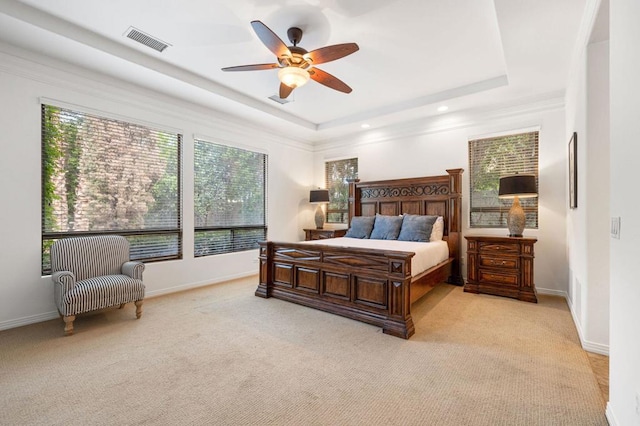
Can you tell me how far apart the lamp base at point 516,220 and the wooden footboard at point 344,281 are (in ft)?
7.16

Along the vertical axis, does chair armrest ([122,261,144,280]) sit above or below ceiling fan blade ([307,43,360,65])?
below

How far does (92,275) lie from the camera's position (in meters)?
3.36

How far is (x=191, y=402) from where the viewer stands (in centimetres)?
185

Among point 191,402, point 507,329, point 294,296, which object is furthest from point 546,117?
point 191,402

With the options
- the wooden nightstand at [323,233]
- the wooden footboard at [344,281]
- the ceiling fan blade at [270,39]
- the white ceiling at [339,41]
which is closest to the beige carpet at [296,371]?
the wooden footboard at [344,281]

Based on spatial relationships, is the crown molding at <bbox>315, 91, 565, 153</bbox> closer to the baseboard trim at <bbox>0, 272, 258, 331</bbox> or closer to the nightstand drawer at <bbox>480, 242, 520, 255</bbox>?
the nightstand drawer at <bbox>480, 242, 520, 255</bbox>

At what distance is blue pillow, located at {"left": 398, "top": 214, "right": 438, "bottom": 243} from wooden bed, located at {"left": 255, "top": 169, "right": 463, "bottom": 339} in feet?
1.54

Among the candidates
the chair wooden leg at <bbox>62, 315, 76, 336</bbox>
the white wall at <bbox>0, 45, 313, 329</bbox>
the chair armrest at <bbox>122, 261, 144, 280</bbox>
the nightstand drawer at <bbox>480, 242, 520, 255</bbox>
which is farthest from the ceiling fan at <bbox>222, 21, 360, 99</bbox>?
the nightstand drawer at <bbox>480, 242, 520, 255</bbox>

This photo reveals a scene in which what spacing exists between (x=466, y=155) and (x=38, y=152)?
5.77 m

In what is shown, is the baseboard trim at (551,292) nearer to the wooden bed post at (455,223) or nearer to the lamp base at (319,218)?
the wooden bed post at (455,223)

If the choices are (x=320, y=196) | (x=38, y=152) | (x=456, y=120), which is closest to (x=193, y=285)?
(x=38, y=152)

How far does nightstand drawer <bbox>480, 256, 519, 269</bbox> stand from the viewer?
396 centimetres

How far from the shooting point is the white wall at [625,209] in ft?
4.35

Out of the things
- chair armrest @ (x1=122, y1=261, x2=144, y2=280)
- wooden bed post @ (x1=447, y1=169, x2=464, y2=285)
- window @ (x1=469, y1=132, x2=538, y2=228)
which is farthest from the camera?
wooden bed post @ (x1=447, y1=169, x2=464, y2=285)
